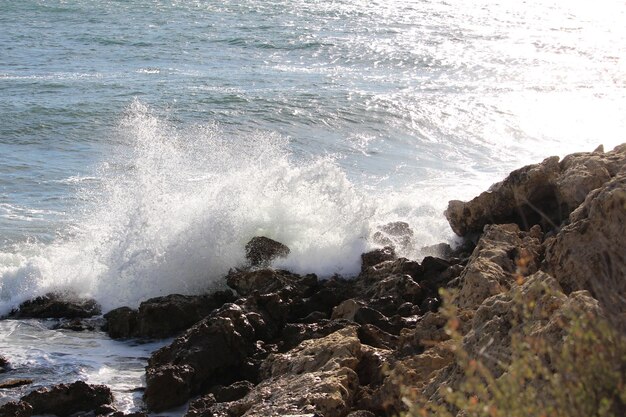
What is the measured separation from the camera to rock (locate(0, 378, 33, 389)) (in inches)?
353

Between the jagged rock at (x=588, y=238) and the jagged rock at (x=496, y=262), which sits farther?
the jagged rock at (x=496, y=262)

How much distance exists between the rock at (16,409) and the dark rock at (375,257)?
14.6 ft

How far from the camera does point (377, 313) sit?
8.86m

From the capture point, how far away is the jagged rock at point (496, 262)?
7.60m

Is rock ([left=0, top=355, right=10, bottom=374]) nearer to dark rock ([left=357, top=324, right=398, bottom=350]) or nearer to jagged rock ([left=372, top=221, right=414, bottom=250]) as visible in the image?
dark rock ([left=357, top=324, right=398, bottom=350])

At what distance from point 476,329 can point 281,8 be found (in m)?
33.0

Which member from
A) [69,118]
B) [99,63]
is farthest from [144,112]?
[99,63]

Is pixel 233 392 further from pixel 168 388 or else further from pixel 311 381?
pixel 311 381

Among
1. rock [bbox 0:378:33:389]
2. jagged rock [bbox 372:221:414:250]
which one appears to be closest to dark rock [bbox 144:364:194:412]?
rock [bbox 0:378:33:389]

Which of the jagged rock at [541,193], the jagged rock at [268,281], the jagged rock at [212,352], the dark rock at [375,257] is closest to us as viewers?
the jagged rock at [212,352]

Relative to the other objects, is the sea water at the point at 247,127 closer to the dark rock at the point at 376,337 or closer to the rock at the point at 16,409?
the rock at the point at 16,409

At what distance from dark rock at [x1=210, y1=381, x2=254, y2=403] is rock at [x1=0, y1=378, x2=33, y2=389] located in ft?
7.23

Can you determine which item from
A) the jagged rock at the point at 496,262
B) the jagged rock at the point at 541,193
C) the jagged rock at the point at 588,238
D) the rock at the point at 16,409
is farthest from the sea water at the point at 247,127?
the jagged rock at the point at 588,238

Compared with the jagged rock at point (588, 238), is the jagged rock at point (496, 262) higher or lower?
lower
